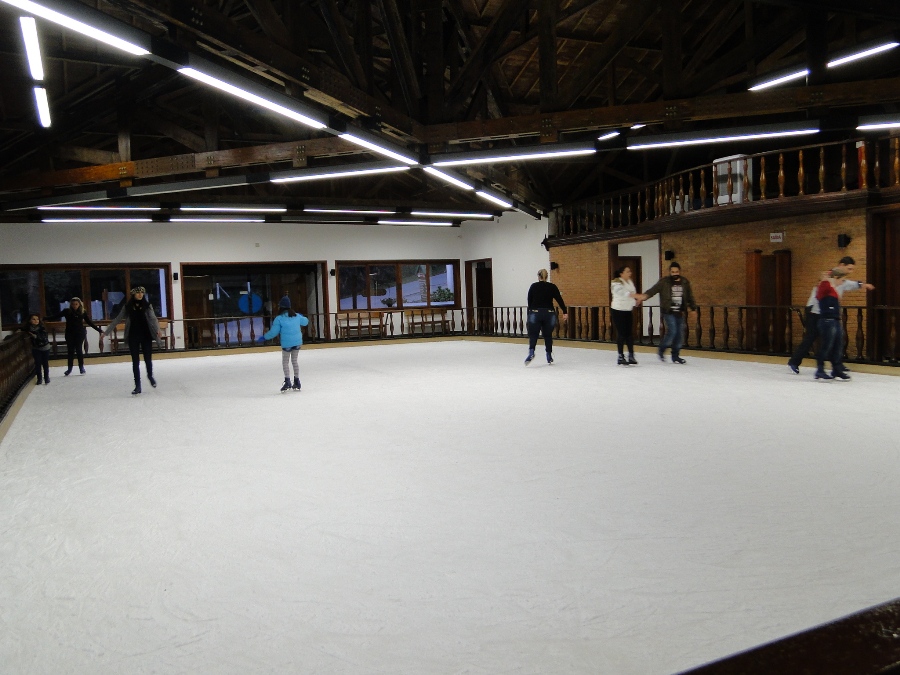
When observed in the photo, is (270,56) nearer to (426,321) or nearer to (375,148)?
(375,148)

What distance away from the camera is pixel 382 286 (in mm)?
20938

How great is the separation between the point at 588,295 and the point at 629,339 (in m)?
5.90

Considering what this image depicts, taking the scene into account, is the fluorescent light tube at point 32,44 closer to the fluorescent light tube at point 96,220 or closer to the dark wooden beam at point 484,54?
the dark wooden beam at point 484,54

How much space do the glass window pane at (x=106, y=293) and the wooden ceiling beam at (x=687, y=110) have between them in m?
12.8

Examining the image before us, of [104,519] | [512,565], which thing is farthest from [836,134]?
[104,519]

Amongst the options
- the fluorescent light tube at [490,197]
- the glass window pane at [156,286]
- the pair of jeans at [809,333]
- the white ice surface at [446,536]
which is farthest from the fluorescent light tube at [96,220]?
the pair of jeans at [809,333]

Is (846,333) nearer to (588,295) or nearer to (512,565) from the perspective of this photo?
(588,295)

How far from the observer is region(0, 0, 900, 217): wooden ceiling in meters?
5.93

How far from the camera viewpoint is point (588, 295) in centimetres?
1670

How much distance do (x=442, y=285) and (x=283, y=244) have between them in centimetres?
535

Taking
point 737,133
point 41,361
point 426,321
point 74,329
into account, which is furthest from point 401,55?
point 426,321

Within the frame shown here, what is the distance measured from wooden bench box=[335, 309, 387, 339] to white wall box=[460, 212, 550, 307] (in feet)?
12.5

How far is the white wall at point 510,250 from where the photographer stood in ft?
63.0

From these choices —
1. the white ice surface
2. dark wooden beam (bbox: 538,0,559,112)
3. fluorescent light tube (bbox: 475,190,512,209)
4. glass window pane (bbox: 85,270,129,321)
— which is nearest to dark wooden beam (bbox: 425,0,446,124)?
dark wooden beam (bbox: 538,0,559,112)
